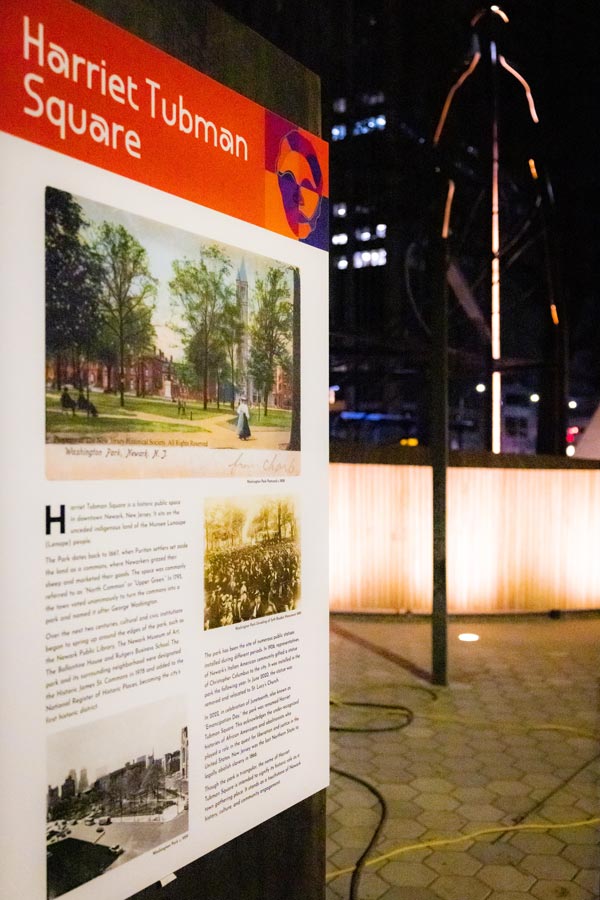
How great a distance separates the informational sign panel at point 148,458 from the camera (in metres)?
1.99

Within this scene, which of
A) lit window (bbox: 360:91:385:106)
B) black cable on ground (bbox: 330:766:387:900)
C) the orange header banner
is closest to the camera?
the orange header banner

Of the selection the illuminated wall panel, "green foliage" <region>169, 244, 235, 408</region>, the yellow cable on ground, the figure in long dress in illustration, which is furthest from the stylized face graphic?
the illuminated wall panel

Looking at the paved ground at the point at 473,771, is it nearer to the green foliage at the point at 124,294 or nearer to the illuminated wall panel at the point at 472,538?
the illuminated wall panel at the point at 472,538

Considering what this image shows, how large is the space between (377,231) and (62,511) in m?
64.2

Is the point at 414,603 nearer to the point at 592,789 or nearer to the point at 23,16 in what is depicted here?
the point at 592,789

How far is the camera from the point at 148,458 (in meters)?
2.27

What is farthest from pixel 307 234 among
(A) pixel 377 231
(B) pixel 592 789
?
(A) pixel 377 231

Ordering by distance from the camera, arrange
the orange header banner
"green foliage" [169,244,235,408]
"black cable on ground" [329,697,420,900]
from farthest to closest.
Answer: "black cable on ground" [329,697,420,900]
"green foliage" [169,244,235,408]
the orange header banner

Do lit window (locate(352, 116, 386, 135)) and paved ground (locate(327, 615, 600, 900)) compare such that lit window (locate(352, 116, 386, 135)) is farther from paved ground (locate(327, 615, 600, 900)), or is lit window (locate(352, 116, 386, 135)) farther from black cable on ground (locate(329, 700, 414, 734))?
black cable on ground (locate(329, 700, 414, 734))

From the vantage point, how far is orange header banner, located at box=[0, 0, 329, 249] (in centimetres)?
199

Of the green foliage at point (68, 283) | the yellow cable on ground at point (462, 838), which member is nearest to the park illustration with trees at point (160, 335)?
the green foliage at point (68, 283)

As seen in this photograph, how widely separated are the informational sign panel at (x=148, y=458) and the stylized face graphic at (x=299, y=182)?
0.01 m

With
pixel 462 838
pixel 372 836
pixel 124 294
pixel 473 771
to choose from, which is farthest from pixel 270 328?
pixel 473 771

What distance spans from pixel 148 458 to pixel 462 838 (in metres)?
3.49
